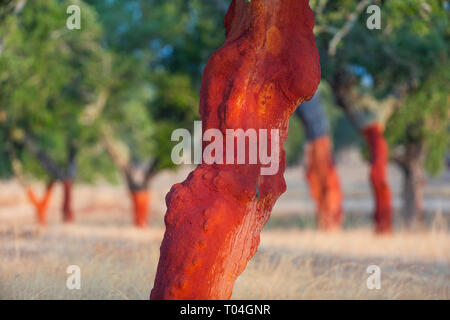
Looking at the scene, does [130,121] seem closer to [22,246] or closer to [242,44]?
[22,246]

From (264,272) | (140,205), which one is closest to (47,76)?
(140,205)

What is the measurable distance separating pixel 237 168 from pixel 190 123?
47.7 feet

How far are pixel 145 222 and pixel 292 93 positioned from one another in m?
15.9

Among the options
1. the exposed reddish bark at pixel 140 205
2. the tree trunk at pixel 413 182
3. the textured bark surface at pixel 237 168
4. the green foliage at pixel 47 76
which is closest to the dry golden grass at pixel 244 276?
the textured bark surface at pixel 237 168

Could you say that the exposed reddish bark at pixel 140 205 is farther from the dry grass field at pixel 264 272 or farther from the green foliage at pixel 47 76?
the dry grass field at pixel 264 272

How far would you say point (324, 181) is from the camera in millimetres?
14008

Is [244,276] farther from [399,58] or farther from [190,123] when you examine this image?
[190,123]

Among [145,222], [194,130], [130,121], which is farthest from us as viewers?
[130,121]

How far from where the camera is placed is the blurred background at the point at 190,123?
267 inches

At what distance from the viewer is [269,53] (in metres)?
4.17

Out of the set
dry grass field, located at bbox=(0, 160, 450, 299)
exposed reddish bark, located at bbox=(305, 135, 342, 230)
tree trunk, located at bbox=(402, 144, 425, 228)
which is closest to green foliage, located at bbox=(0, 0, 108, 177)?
dry grass field, located at bbox=(0, 160, 450, 299)

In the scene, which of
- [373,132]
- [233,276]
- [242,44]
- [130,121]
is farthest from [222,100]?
[130,121]

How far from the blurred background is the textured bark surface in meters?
1.61

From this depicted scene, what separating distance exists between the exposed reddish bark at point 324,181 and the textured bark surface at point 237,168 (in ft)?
32.1
